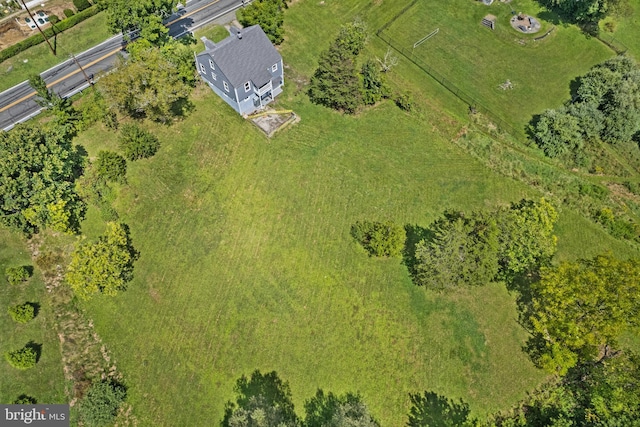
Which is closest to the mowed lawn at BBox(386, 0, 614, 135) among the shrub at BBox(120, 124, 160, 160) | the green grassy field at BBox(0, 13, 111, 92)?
the shrub at BBox(120, 124, 160, 160)

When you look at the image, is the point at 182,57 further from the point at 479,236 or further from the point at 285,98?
the point at 479,236

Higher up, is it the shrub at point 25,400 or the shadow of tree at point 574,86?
the shrub at point 25,400

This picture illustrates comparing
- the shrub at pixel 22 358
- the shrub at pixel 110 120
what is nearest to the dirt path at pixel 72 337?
the shrub at pixel 22 358

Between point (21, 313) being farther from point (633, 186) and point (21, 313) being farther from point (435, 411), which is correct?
point (633, 186)

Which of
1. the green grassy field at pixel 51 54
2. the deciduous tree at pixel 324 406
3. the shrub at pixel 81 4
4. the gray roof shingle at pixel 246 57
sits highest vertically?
the shrub at pixel 81 4

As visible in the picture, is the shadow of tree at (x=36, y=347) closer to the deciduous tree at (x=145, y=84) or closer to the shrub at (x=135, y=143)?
the shrub at (x=135, y=143)

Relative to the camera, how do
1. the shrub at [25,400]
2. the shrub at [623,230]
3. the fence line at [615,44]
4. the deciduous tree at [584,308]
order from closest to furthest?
the shrub at [25,400] → the deciduous tree at [584,308] → the shrub at [623,230] → the fence line at [615,44]

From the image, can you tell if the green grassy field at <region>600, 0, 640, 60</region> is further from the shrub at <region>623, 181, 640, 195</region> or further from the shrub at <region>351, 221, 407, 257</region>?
the shrub at <region>351, 221, 407, 257</region>

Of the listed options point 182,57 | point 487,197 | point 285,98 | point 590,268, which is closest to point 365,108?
point 285,98
